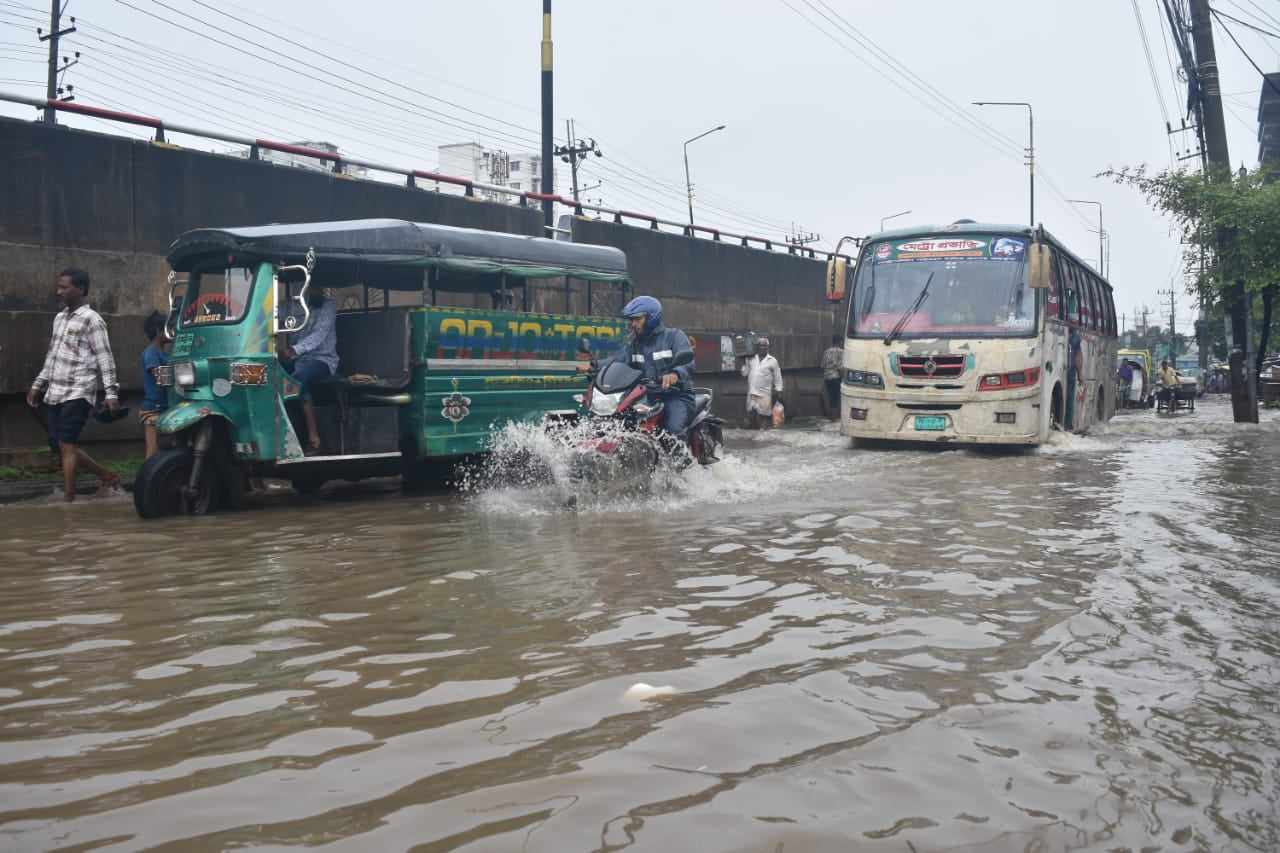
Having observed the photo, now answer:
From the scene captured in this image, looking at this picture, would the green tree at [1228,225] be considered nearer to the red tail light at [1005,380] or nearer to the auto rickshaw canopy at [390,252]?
the red tail light at [1005,380]

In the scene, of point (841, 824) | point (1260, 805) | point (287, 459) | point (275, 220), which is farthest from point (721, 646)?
point (275, 220)

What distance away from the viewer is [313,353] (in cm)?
938

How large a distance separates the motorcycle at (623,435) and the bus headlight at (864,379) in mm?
5165

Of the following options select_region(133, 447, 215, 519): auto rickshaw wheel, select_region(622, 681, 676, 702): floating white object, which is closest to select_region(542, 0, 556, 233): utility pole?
select_region(133, 447, 215, 519): auto rickshaw wheel

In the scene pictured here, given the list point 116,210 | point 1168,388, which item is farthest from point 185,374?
point 1168,388

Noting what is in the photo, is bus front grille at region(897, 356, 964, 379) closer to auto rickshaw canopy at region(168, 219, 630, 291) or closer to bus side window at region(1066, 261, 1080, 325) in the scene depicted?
bus side window at region(1066, 261, 1080, 325)

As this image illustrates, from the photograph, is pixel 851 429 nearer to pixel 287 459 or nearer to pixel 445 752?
pixel 287 459

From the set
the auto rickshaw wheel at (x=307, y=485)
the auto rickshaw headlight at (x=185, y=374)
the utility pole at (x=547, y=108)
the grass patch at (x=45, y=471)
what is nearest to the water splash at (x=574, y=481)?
the auto rickshaw wheel at (x=307, y=485)

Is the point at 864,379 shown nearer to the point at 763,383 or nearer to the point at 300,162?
the point at 763,383

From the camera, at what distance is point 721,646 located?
4.36 metres

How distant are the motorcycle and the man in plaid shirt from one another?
150 inches

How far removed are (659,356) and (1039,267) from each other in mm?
6469

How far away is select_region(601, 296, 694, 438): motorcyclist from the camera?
9.48 m

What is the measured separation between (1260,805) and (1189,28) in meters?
20.2
